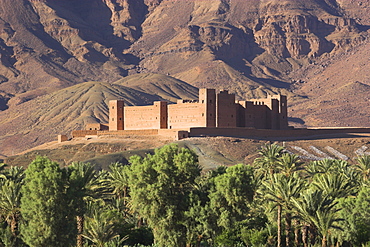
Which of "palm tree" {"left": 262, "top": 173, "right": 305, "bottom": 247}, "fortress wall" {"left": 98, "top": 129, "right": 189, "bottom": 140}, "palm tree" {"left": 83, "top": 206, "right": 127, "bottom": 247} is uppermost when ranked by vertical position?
"fortress wall" {"left": 98, "top": 129, "right": 189, "bottom": 140}

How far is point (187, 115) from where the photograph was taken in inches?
4429

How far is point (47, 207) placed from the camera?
4369 cm

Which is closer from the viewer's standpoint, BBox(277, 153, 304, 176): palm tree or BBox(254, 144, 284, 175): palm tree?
BBox(277, 153, 304, 176): palm tree

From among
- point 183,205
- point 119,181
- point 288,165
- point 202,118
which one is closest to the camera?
point 183,205

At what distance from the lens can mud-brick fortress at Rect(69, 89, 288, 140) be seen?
361 ft

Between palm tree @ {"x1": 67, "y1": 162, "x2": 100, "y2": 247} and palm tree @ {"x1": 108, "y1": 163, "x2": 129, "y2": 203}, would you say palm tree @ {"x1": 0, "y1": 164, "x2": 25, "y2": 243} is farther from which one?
palm tree @ {"x1": 108, "y1": 163, "x2": 129, "y2": 203}

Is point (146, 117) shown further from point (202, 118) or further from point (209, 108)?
point (209, 108)

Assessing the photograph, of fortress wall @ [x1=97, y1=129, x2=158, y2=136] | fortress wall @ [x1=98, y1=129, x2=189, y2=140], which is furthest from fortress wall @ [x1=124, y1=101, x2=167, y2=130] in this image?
fortress wall @ [x1=98, y1=129, x2=189, y2=140]

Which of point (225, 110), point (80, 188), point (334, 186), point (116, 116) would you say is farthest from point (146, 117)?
point (80, 188)

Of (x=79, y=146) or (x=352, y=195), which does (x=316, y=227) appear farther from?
(x=79, y=146)

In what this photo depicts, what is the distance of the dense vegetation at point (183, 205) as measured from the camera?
43.9 m

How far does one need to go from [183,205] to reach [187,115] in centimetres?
6089

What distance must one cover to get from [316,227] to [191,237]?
379 inches

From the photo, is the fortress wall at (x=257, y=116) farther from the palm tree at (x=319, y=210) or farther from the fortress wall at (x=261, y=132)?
the palm tree at (x=319, y=210)
